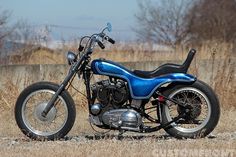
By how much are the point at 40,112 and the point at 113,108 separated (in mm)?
1013

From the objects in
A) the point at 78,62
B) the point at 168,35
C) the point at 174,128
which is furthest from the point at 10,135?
the point at 168,35

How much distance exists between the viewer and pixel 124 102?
7.96 metres

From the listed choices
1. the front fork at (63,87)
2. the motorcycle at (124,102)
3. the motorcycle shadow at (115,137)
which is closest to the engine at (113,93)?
the motorcycle at (124,102)

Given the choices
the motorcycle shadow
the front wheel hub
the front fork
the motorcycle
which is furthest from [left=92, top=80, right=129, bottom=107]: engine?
the front wheel hub

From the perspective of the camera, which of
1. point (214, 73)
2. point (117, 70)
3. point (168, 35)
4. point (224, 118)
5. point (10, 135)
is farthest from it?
point (168, 35)

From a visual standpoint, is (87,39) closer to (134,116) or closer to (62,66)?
(134,116)

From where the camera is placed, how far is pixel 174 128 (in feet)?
26.2

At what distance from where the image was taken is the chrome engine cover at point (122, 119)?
25.7 feet

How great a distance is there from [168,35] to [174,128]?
23.9 meters

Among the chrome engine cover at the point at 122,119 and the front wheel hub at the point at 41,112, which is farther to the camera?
the front wheel hub at the point at 41,112

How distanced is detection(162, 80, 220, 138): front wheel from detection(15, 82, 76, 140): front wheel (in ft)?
4.36

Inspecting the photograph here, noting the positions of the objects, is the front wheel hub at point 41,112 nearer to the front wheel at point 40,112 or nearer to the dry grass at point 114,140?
the front wheel at point 40,112

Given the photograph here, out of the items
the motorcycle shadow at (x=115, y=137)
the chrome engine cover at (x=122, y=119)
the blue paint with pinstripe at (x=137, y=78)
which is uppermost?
the blue paint with pinstripe at (x=137, y=78)

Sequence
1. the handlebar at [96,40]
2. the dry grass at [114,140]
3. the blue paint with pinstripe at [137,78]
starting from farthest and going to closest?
1. the handlebar at [96,40]
2. the blue paint with pinstripe at [137,78]
3. the dry grass at [114,140]
